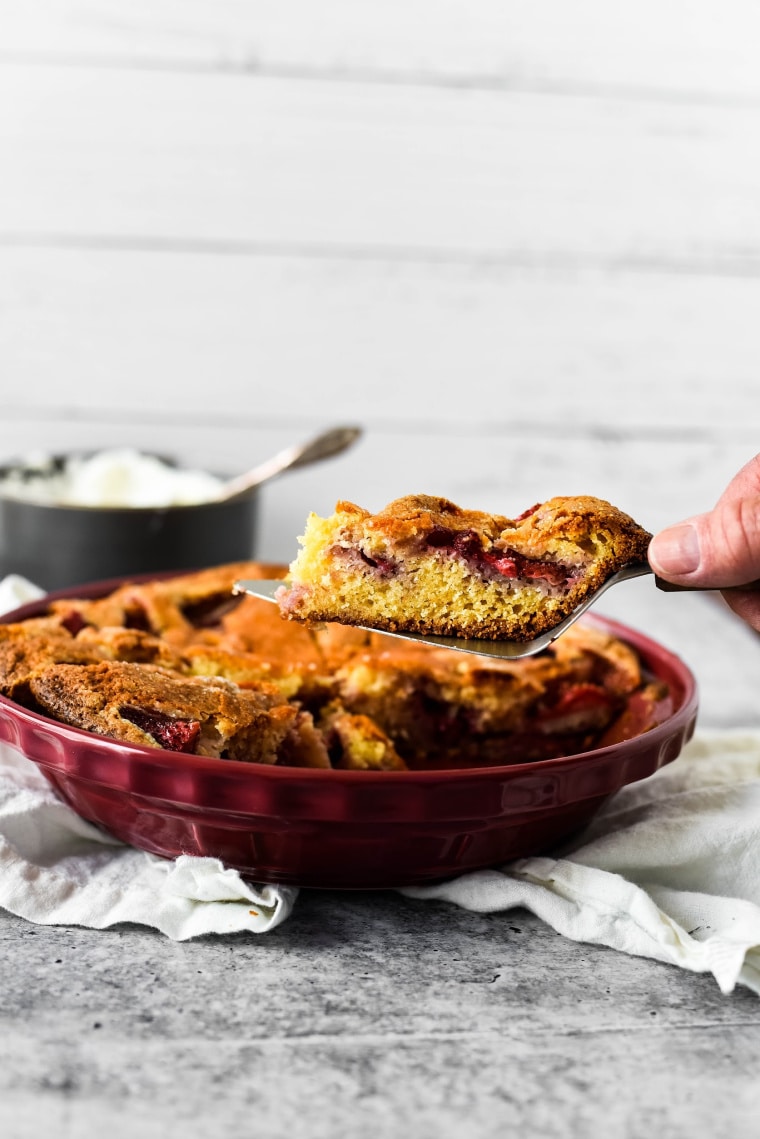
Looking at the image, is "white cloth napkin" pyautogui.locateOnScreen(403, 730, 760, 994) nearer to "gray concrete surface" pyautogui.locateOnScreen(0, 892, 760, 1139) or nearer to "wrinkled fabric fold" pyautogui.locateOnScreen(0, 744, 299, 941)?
"gray concrete surface" pyautogui.locateOnScreen(0, 892, 760, 1139)

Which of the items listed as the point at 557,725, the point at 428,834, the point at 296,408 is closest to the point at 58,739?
the point at 428,834

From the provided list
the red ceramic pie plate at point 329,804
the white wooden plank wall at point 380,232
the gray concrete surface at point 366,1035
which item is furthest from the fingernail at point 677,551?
the white wooden plank wall at point 380,232

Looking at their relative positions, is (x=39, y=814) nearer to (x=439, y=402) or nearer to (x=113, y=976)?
(x=113, y=976)

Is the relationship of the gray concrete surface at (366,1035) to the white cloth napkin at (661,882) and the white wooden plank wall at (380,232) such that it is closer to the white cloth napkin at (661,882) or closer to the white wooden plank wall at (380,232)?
the white cloth napkin at (661,882)

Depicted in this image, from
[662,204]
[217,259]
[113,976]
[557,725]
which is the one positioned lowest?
[113,976]

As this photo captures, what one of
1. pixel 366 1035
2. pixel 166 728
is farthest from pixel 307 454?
pixel 366 1035

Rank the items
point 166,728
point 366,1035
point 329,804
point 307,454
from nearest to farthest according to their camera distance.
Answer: point 366,1035
point 329,804
point 166,728
point 307,454

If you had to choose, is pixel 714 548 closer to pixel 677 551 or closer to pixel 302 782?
pixel 677 551
